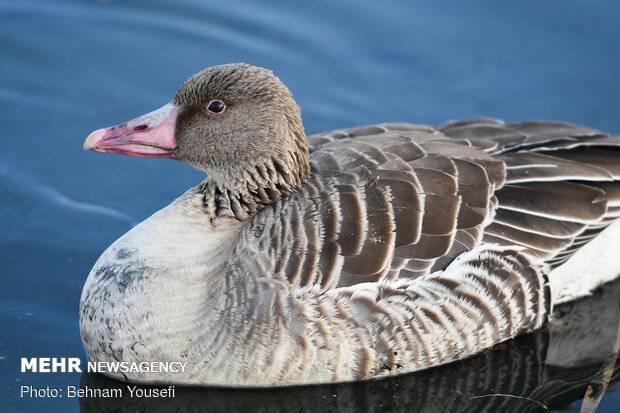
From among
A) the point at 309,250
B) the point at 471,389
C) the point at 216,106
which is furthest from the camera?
the point at 471,389

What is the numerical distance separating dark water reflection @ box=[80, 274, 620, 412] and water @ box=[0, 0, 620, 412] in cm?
6

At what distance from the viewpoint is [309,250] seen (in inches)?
236

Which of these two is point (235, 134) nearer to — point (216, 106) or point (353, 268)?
point (216, 106)

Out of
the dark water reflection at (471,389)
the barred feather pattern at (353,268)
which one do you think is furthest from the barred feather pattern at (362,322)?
the dark water reflection at (471,389)

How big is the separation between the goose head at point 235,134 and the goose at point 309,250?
0.03 ft

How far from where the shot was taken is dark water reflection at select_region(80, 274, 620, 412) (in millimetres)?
6258

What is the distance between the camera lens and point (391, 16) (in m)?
10.7

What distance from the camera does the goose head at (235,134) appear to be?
6270mm

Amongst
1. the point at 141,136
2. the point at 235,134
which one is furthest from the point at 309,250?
the point at 141,136

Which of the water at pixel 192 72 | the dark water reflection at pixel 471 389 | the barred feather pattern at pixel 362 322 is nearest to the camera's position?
the barred feather pattern at pixel 362 322

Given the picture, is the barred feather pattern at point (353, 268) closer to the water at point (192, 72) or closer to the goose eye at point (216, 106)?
the goose eye at point (216, 106)

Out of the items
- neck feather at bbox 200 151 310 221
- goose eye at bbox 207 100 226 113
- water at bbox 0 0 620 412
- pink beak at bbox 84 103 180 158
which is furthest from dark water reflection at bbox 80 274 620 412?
goose eye at bbox 207 100 226 113

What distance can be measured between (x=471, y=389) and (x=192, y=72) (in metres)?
5.23

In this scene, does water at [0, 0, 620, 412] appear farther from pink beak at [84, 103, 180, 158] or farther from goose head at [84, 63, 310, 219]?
goose head at [84, 63, 310, 219]
